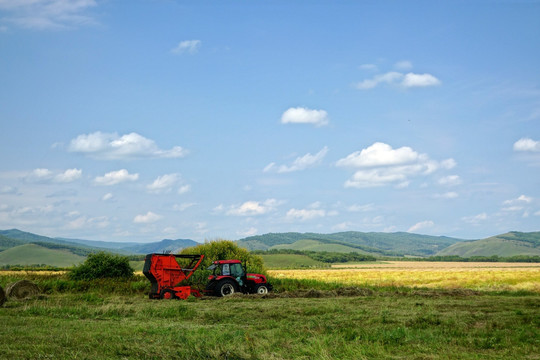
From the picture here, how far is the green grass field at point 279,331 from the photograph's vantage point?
10156 millimetres

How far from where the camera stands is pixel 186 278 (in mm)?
25375

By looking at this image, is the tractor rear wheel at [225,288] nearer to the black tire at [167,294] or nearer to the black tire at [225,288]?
the black tire at [225,288]

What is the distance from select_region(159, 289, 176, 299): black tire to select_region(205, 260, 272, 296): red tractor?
6.18 feet

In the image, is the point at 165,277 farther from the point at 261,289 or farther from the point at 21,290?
the point at 21,290

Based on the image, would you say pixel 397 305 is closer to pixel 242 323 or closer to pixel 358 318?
A: pixel 358 318

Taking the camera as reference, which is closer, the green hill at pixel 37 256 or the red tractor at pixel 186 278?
the red tractor at pixel 186 278

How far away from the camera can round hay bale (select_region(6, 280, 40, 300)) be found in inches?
894

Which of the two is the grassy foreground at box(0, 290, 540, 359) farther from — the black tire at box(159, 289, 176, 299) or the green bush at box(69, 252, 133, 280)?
the green bush at box(69, 252, 133, 280)

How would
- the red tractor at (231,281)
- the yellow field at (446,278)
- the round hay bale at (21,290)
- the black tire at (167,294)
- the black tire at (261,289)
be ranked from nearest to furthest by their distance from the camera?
the round hay bale at (21,290) < the black tire at (167,294) < the red tractor at (231,281) < the black tire at (261,289) < the yellow field at (446,278)

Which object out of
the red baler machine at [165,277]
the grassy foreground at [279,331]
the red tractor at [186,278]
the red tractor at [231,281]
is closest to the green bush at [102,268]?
the red tractor at [186,278]

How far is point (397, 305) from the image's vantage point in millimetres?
18250

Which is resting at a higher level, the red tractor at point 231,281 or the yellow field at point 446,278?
the red tractor at point 231,281

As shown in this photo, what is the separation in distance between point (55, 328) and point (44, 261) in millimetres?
166680

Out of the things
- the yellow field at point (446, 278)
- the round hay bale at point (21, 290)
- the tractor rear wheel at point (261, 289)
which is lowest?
the yellow field at point (446, 278)
